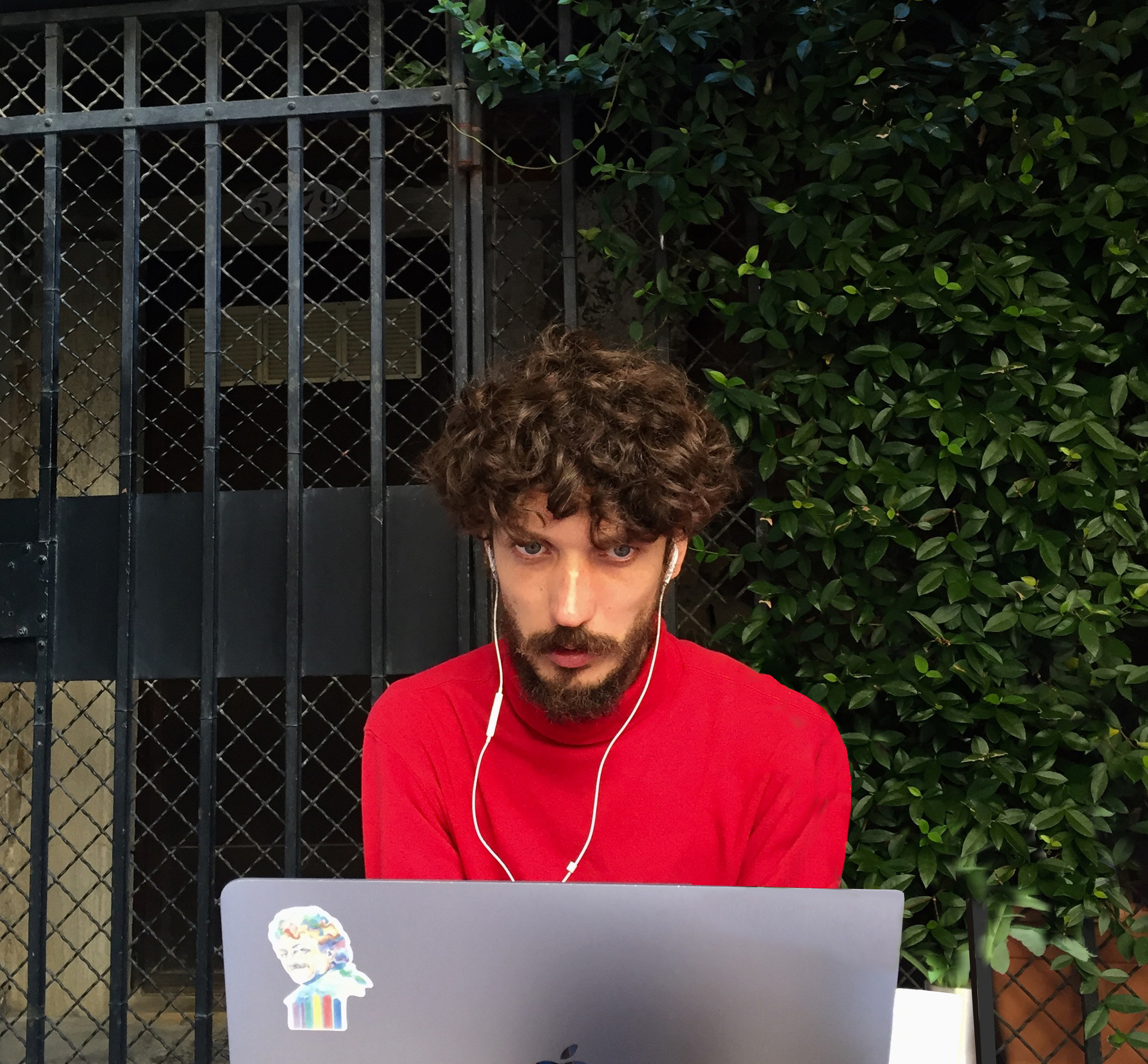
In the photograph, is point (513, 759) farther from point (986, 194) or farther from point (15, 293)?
point (15, 293)

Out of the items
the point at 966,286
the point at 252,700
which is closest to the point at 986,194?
the point at 966,286

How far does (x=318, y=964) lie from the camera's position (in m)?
0.81

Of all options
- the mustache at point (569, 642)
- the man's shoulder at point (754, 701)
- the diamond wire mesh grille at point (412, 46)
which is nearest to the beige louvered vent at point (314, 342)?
the diamond wire mesh grille at point (412, 46)

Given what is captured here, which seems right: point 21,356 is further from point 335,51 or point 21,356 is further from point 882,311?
point 882,311

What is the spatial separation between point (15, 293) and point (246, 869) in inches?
105

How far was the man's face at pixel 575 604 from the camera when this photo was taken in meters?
1.42

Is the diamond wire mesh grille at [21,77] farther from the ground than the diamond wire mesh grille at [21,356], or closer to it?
farther from the ground

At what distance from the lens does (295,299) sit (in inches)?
110

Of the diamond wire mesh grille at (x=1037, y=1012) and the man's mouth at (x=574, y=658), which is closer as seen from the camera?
the man's mouth at (x=574, y=658)

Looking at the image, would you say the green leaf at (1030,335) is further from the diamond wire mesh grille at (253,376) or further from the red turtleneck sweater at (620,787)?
the diamond wire mesh grille at (253,376)

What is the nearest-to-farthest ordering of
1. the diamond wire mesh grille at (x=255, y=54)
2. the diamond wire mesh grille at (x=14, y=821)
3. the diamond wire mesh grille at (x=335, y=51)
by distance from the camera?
the diamond wire mesh grille at (x=255, y=54) → the diamond wire mesh grille at (x=335, y=51) → the diamond wire mesh grille at (x=14, y=821)

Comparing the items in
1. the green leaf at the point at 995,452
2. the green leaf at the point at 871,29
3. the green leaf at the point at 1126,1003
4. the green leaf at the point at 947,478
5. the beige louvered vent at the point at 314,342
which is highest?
the green leaf at the point at 871,29

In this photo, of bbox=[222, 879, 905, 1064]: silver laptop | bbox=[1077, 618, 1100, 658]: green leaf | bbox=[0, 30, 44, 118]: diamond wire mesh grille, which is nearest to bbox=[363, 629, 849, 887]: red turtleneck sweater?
bbox=[222, 879, 905, 1064]: silver laptop

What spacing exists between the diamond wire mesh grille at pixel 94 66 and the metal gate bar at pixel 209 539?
0.84 ft
